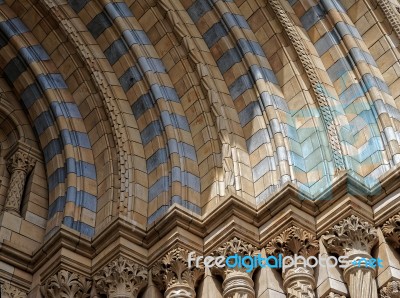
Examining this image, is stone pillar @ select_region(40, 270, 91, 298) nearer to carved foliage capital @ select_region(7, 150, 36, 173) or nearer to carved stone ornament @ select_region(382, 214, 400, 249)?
carved foliage capital @ select_region(7, 150, 36, 173)

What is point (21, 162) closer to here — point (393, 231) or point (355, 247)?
point (355, 247)

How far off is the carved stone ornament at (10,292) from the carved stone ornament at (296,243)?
334 cm

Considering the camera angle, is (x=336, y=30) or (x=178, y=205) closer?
(x=178, y=205)

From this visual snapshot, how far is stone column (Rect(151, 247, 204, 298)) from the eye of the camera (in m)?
9.73

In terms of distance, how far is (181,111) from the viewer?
12.1 m

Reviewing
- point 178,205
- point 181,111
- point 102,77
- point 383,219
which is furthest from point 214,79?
point 383,219

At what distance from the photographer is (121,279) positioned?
32.8 feet

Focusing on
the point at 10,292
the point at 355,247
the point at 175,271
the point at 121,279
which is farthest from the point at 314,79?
the point at 10,292

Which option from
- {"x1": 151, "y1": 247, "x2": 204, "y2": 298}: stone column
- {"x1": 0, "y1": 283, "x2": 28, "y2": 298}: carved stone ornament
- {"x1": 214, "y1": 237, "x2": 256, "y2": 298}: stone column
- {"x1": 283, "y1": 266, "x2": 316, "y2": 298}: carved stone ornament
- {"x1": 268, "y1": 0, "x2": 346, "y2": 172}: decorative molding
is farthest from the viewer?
{"x1": 268, "y1": 0, "x2": 346, "y2": 172}: decorative molding

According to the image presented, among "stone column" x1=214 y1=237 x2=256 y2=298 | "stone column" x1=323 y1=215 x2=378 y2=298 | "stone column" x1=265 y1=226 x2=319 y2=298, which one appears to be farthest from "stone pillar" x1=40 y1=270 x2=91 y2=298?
"stone column" x1=323 y1=215 x2=378 y2=298

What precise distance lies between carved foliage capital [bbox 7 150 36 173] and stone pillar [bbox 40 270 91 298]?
7.95 ft

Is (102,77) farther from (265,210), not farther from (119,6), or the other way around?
(265,210)

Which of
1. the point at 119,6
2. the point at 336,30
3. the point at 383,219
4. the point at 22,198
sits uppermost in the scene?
the point at 119,6

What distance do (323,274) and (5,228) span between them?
14.5ft
